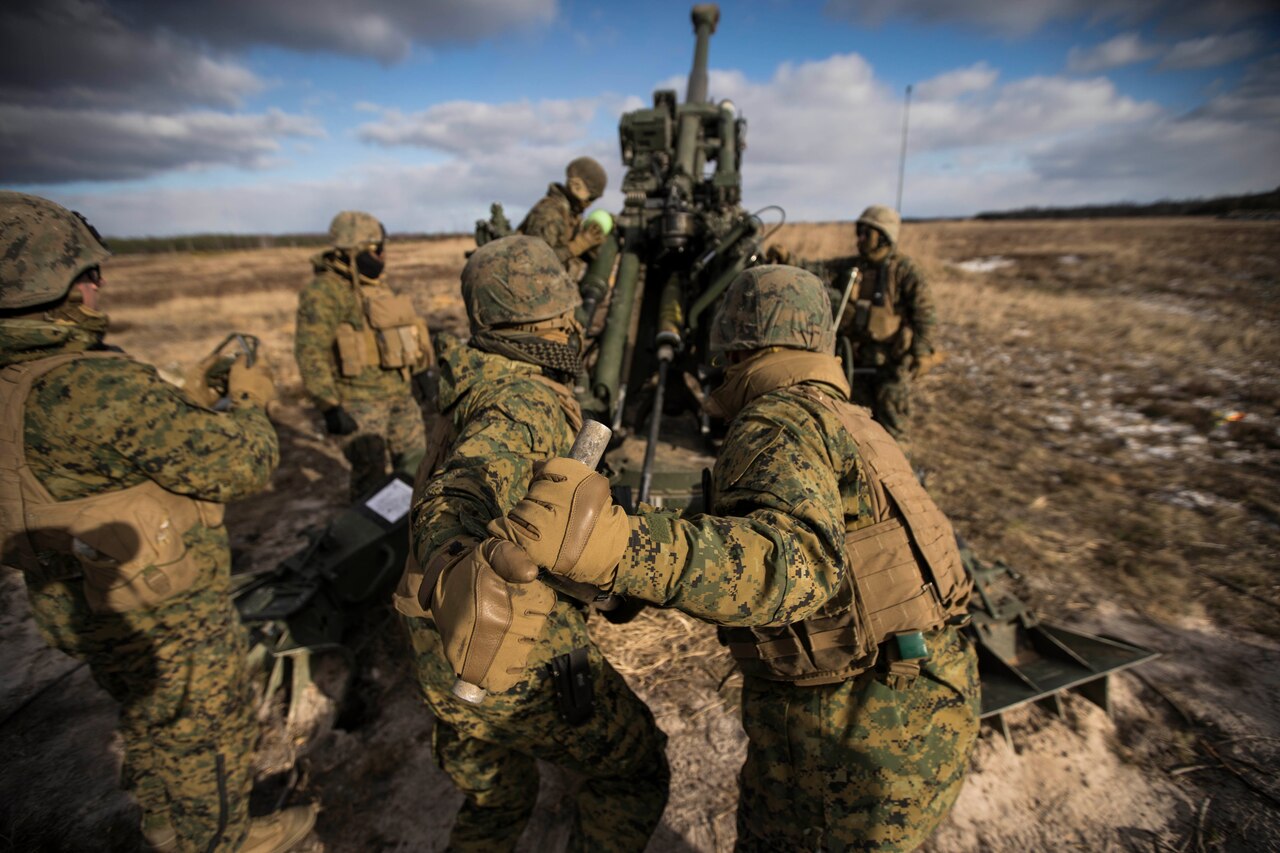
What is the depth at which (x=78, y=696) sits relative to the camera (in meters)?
3.45

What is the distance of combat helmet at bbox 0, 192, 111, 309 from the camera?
198 cm

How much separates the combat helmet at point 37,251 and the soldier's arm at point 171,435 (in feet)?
1.02

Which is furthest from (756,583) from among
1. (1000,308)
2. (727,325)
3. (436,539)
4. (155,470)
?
(1000,308)

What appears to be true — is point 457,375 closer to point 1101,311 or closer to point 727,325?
point 727,325

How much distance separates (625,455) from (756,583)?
374 cm

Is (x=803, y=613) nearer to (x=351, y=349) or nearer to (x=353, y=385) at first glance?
(x=351, y=349)

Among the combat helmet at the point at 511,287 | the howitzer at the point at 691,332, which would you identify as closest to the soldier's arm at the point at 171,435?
the combat helmet at the point at 511,287

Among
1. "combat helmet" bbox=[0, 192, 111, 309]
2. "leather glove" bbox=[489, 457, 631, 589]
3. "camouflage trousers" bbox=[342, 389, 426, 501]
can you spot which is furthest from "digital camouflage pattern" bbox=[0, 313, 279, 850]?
"camouflage trousers" bbox=[342, 389, 426, 501]

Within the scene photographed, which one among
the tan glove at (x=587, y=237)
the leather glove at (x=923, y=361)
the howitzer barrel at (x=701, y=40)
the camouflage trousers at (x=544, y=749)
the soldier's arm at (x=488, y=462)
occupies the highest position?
the howitzer barrel at (x=701, y=40)

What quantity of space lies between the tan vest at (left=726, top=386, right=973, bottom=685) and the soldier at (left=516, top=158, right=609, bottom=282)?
4377 mm

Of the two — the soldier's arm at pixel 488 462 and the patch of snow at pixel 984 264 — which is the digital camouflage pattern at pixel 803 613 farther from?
the patch of snow at pixel 984 264

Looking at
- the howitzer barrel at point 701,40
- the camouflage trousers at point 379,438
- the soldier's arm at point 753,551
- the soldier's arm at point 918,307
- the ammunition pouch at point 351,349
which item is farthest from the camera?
the howitzer barrel at point 701,40

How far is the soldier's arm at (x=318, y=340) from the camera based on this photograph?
4.45m

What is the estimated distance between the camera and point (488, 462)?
159 centimetres
